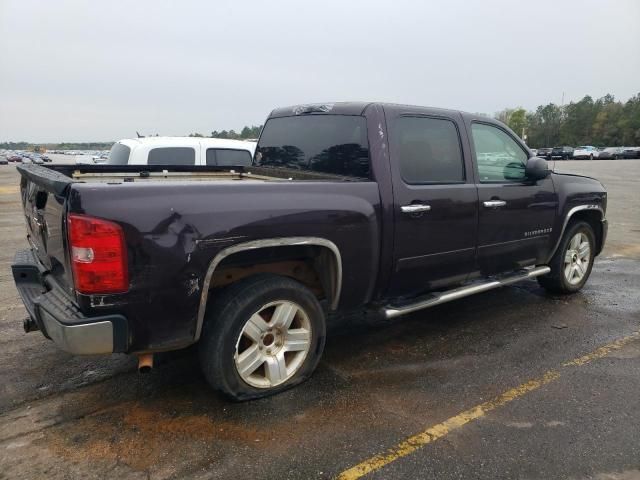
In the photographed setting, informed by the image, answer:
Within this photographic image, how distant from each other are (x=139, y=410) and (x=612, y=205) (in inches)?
609

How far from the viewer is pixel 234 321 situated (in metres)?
2.96

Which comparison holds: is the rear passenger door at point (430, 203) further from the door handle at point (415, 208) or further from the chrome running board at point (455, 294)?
the chrome running board at point (455, 294)

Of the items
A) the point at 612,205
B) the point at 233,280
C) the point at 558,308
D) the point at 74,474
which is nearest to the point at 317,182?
the point at 233,280

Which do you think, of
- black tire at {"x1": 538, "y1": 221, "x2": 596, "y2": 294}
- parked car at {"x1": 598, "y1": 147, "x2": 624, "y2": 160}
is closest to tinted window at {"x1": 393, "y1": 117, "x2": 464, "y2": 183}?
black tire at {"x1": 538, "y1": 221, "x2": 596, "y2": 294}

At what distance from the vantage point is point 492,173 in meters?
4.52

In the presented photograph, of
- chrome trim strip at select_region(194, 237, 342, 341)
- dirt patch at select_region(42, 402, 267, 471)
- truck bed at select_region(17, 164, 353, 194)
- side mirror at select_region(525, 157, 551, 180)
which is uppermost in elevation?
side mirror at select_region(525, 157, 551, 180)

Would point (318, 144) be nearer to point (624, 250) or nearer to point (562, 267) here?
point (562, 267)

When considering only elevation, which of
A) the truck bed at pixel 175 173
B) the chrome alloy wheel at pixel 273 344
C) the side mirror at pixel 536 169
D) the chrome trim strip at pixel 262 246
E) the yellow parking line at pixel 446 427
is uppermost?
the side mirror at pixel 536 169

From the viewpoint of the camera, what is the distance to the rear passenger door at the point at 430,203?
3732 millimetres

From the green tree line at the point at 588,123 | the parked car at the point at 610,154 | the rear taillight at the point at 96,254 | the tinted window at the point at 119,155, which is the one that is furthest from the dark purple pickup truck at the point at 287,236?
the green tree line at the point at 588,123

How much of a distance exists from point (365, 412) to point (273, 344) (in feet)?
2.39

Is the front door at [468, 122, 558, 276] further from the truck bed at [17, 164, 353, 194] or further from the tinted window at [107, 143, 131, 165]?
the tinted window at [107, 143, 131, 165]

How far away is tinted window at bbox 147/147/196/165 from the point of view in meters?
7.13

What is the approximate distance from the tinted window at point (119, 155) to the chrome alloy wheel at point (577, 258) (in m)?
5.87
